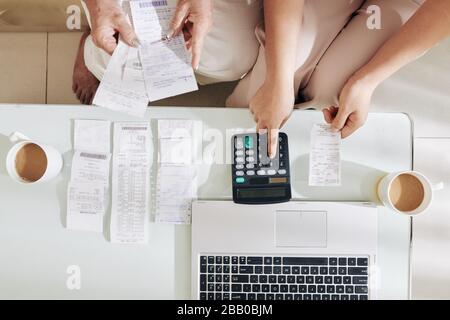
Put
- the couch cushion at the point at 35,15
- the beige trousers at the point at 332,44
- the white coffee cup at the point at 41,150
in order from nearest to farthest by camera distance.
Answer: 1. the white coffee cup at the point at 41,150
2. the beige trousers at the point at 332,44
3. the couch cushion at the point at 35,15

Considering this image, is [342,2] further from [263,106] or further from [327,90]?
[263,106]

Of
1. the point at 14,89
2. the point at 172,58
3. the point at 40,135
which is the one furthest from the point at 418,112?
the point at 14,89

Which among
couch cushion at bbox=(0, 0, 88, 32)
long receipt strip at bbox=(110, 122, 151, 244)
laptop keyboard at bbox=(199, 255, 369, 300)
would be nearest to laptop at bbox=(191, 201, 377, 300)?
laptop keyboard at bbox=(199, 255, 369, 300)

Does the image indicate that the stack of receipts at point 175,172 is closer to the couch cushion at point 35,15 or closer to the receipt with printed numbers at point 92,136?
the receipt with printed numbers at point 92,136

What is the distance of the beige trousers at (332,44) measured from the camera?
2.97 feet

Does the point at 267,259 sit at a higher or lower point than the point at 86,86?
lower

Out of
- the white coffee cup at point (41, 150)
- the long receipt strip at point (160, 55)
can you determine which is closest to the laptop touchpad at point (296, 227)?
the long receipt strip at point (160, 55)

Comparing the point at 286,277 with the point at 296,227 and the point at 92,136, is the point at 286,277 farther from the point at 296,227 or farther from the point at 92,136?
the point at 92,136

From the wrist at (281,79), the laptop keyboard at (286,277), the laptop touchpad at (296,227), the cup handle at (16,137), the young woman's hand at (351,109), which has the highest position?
the wrist at (281,79)

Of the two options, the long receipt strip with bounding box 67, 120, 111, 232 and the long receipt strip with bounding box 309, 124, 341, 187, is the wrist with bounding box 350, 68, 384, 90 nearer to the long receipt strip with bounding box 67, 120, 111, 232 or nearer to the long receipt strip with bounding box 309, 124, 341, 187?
the long receipt strip with bounding box 309, 124, 341, 187

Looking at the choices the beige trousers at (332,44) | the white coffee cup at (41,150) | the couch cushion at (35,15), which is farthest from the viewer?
the couch cushion at (35,15)

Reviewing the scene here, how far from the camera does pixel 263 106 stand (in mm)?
843

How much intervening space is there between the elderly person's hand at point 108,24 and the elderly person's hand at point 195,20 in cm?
10

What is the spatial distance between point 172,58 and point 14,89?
0.61 metres
